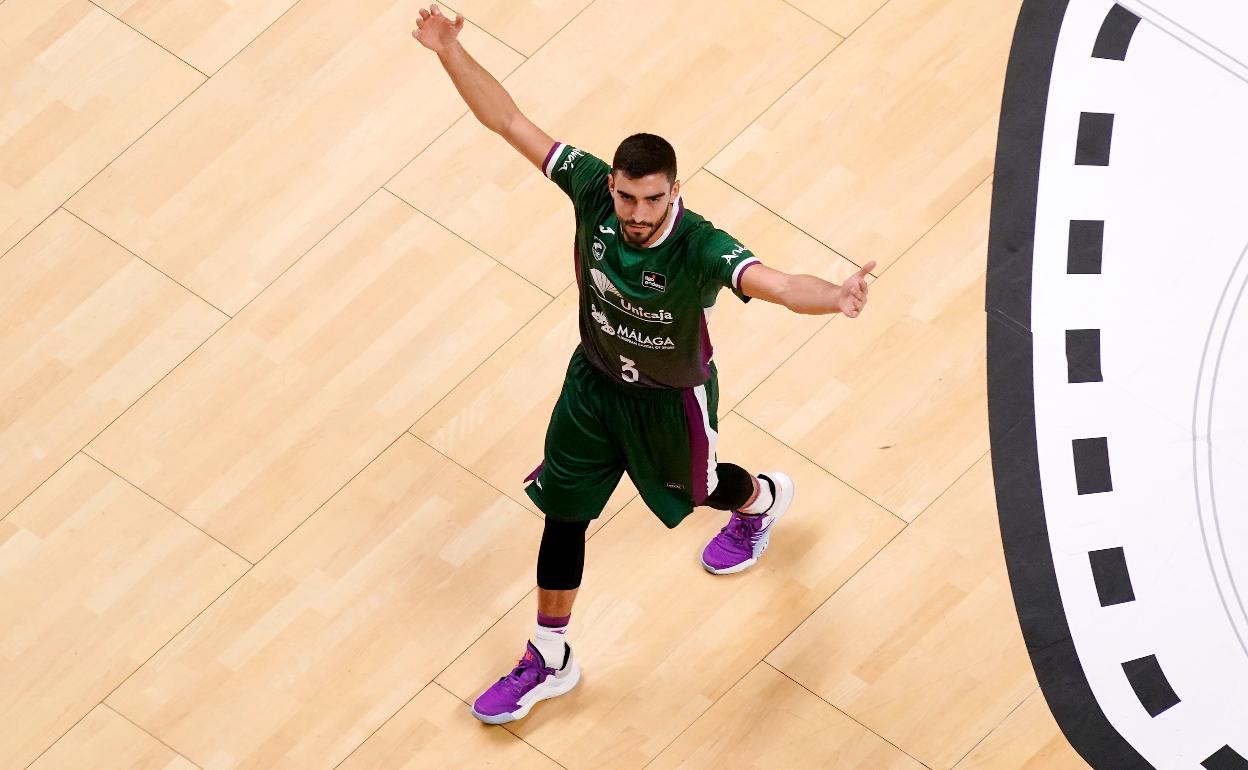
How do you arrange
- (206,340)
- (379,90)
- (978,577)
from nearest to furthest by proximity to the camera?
(978,577)
(206,340)
(379,90)

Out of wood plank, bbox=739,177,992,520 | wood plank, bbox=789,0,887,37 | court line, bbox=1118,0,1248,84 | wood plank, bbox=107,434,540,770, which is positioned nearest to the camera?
wood plank, bbox=107,434,540,770

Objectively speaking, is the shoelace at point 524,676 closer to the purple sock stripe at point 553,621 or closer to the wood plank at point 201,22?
the purple sock stripe at point 553,621

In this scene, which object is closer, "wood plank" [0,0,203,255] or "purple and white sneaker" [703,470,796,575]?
"purple and white sneaker" [703,470,796,575]

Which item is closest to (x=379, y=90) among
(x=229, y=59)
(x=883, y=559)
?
(x=229, y=59)

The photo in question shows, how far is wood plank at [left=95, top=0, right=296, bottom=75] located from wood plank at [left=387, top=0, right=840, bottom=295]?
2.30 ft

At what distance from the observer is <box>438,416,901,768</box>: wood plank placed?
5.53m

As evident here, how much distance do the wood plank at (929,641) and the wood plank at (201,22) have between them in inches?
109

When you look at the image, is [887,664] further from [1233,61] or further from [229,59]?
[229,59]

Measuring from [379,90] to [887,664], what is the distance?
2.55 metres

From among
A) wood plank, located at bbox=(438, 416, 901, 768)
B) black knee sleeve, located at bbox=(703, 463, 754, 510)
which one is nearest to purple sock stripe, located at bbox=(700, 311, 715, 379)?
black knee sleeve, located at bbox=(703, 463, 754, 510)

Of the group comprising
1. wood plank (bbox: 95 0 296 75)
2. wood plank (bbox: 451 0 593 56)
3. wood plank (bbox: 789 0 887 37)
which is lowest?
wood plank (bbox: 95 0 296 75)

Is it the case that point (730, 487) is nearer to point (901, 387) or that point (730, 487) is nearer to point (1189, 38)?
point (901, 387)

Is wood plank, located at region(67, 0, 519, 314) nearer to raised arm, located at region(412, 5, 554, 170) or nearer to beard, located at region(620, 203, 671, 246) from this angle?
raised arm, located at region(412, 5, 554, 170)

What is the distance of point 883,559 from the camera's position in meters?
5.79
